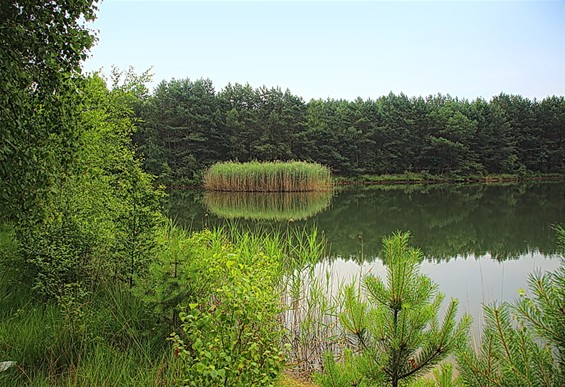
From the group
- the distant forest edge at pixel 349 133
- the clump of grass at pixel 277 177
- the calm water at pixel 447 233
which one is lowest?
the calm water at pixel 447 233

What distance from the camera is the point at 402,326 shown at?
5.89 ft

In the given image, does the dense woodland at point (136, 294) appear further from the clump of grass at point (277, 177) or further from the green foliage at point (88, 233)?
the clump of grass at point (277, 177)

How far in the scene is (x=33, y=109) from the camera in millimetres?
2502

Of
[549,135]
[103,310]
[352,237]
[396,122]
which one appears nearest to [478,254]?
[352,237]

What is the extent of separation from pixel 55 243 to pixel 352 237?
24.9ft

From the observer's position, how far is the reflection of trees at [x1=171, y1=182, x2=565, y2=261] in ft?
29.8

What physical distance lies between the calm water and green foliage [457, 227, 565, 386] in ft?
7.67

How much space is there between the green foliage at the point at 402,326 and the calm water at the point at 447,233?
2.05 metres

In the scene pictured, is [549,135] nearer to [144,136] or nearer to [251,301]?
[144,136]

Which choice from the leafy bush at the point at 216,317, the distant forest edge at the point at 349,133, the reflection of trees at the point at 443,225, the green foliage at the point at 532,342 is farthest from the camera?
the distant forest edge at the point at 349,133

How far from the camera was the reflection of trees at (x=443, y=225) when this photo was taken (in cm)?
908

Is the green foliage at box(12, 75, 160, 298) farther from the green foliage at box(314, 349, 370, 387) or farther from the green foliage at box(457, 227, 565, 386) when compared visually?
the green foliage at box(457, 227, 565, 386)

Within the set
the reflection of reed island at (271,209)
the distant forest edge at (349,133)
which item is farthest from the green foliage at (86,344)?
the distant forest edge at (349,133)

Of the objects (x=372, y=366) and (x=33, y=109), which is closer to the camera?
(x=372, y=366)
